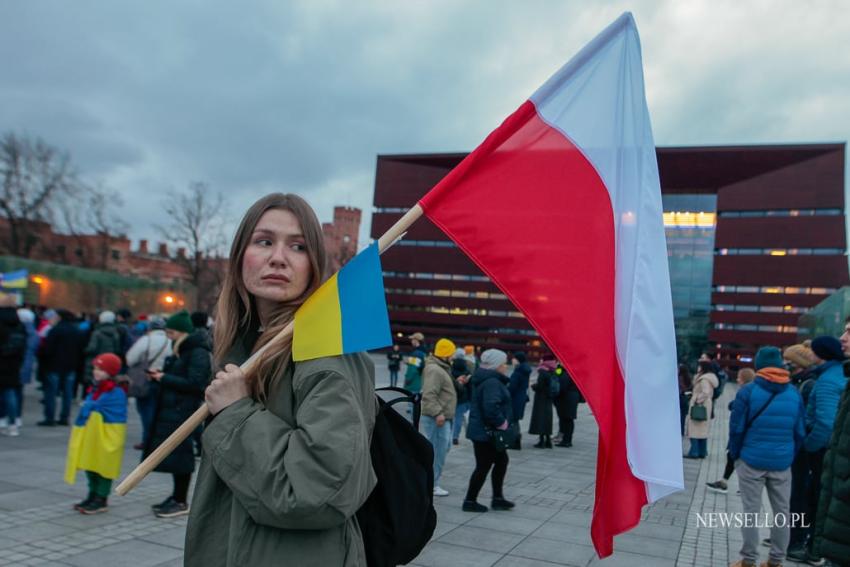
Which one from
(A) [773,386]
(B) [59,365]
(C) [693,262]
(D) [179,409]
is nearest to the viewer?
(A) [773,386]

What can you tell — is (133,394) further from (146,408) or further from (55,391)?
(55,391)

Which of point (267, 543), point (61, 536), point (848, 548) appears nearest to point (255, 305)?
point (267, 543)

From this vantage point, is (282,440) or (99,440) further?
(99,440)

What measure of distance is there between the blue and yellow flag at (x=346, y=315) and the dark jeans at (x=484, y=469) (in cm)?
580

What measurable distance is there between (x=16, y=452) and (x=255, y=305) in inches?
329

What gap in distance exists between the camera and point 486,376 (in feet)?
25.4

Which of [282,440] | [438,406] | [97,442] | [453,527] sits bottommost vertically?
[453,527]

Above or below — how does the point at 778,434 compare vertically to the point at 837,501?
above

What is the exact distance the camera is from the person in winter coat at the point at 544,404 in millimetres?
12328

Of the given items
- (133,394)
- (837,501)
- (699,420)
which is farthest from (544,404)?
(837,501)

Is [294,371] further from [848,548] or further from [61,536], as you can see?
[61,536]

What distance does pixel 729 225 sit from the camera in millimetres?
54281

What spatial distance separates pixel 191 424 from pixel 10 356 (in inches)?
361

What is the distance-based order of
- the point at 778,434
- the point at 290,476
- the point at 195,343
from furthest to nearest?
the point at 195,343 → the point at 778,434 → the point at 290,476
